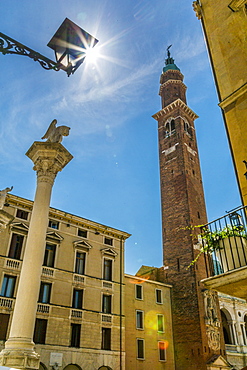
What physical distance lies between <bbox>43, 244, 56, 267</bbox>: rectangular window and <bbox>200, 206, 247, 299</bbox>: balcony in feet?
59.3

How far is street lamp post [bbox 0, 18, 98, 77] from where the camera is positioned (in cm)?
440

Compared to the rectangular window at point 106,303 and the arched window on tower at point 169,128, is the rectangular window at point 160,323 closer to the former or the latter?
the rectangular window at point 106,303

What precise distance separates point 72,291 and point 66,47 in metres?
20.9

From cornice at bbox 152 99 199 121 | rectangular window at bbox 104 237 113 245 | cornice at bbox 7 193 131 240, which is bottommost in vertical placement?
rectangular window at bbox 104 237 113 245

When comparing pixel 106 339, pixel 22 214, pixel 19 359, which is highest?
pixel 22 214

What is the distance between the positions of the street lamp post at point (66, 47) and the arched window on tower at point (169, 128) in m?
35.9

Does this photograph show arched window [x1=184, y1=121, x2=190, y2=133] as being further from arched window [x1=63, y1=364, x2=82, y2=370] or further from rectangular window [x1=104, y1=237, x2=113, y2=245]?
arched window [x1=63, y1=364, x2=82, y2=370]

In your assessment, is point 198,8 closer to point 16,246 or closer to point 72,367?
point 16,246

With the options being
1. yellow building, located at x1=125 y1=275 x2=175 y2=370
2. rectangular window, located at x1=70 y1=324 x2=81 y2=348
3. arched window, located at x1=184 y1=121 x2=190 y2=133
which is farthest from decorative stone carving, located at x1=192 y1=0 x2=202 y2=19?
arched window, located at x1=184 y1=121 x2=190 y2=133

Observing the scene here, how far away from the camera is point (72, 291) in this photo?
75.0ft

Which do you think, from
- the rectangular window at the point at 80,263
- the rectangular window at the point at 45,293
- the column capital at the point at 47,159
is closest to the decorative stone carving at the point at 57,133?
the column capital at the point at 47,159

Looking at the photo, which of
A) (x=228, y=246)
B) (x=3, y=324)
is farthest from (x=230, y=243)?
(x=3, y=324)

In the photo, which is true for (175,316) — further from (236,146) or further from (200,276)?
(236,146)

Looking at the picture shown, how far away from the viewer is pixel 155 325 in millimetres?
26922
